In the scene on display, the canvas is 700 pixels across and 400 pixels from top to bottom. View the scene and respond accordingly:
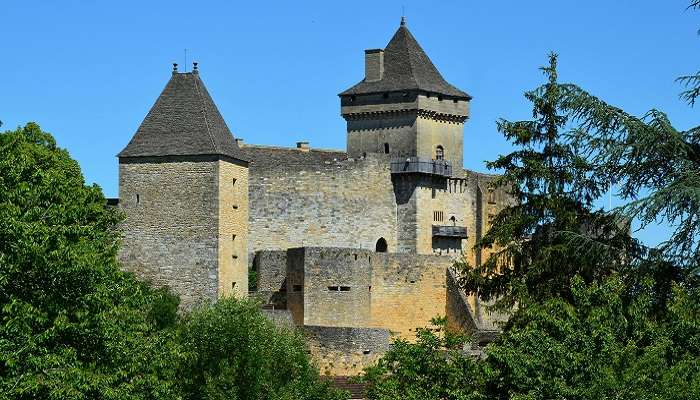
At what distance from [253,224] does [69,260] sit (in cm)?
3712

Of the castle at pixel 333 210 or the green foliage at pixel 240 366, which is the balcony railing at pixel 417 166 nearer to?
the castle at pixel 333 210

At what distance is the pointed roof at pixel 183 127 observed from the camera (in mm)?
58500

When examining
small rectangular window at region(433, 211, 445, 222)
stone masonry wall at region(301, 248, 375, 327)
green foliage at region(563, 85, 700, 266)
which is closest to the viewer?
green foliage at region(563, 85, 700, 266)

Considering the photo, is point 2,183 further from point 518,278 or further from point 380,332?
point 380,332

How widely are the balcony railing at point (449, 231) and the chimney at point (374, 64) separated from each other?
7155mm

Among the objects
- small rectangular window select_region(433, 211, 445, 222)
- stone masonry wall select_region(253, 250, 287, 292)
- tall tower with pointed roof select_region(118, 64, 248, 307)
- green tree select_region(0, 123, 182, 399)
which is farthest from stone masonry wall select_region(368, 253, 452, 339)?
green tree select_region(0, 123, 182, 399)

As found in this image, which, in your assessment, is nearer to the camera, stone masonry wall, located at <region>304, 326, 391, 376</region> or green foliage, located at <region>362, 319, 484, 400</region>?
green foliage, located at <region>362, 319, 484, 400</region>

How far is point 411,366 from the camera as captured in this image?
32781mm

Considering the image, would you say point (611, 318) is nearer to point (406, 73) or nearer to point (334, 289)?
point (334, 289)

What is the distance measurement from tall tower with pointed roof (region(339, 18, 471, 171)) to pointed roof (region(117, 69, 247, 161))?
53.6 ft

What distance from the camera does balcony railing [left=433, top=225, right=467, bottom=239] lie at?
7506 cm

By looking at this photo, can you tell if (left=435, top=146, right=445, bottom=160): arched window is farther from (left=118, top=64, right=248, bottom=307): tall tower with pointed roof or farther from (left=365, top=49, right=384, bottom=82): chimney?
(left=118, top=64, right=248, bottom=307): tall tower with pointed roof

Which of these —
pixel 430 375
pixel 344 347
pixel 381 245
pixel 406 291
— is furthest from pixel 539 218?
pixel 381 245

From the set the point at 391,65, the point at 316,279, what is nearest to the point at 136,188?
the point at 316,279
